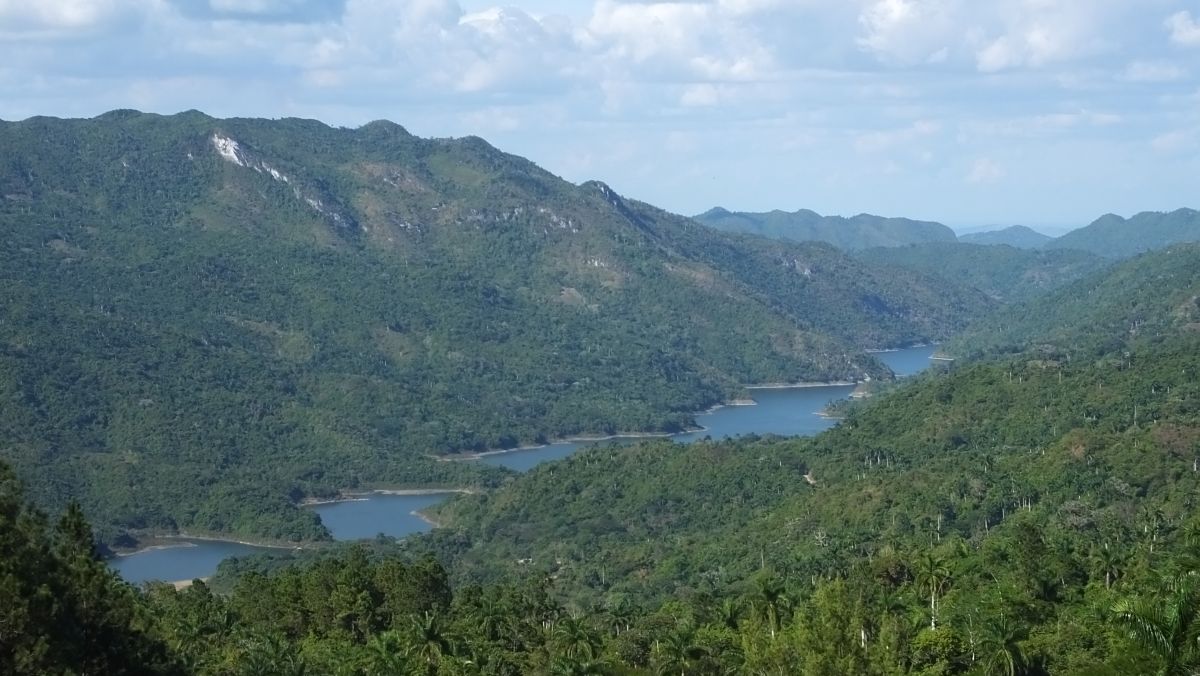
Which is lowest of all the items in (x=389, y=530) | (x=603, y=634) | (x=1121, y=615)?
(x=389, y=530)

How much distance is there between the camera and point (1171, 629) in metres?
29.2

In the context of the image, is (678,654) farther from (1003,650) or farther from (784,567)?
(784,567)

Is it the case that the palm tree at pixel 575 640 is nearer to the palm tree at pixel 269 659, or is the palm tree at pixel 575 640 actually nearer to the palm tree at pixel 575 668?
the palm tree at pixel 575 668

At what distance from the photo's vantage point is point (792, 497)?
440 ft

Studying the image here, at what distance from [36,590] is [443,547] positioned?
107476 mm

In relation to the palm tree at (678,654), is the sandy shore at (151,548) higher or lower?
lower

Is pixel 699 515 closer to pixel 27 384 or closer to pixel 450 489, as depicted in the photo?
pixel 450 489

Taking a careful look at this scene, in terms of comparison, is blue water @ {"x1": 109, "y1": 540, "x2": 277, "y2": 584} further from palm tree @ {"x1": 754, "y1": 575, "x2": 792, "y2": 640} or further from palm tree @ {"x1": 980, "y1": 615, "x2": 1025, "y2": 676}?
palm tree @ {"x1": 980, "y1": 615, "x2": 1025, "y2": 676}

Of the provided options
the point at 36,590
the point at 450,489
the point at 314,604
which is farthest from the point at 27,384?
the point at 36,590

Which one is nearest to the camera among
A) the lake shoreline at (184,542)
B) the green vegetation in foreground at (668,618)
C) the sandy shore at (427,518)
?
the green vegetation in foreground at (668,618)

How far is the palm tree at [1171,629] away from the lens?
28906 millimetres

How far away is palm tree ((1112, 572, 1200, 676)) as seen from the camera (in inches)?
1138

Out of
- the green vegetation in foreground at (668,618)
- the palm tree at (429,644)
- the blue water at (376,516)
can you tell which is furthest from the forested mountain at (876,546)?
the blue water at (376,516)

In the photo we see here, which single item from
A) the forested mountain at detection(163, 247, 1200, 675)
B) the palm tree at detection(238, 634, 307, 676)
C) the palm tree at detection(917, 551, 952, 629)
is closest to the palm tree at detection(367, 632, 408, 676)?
the forested mountain at detection(163, 247, 1200, 675)
